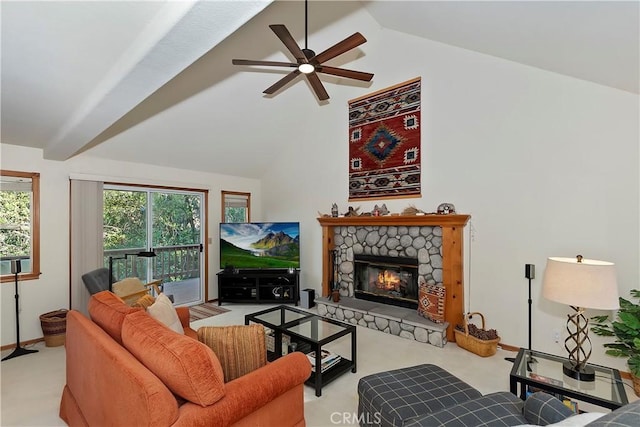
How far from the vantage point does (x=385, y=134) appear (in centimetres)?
439

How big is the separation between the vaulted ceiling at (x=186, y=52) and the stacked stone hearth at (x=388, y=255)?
2.16 meters

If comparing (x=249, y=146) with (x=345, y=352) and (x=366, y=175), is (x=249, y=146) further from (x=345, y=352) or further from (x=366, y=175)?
(x=345, y=352)

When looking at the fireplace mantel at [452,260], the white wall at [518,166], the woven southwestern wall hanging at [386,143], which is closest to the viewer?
the white wall at [518,166]

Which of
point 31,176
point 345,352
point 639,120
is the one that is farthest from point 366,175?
point 31,176

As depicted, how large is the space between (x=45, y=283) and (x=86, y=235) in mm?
691

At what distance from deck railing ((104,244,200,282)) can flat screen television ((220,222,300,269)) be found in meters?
0.54

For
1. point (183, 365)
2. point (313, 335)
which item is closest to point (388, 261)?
point (313, 335)

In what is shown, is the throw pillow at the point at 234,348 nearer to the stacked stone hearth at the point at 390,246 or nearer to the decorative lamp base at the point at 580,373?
the decorative lamp base at the point at 580,373

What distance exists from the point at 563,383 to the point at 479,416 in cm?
85

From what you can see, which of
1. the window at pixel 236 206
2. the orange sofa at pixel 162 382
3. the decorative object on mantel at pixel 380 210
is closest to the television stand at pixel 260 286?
the window at pixel 236 206

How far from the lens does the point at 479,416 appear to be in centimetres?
149


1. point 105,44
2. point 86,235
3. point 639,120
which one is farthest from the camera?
point 86,235

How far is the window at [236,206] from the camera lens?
5.68 meters

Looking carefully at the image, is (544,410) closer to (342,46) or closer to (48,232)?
(342,46)
